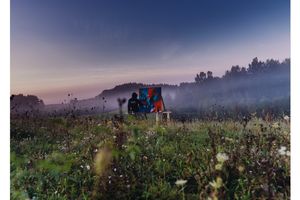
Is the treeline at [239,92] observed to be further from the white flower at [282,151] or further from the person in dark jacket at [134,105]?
the white flower at [282,151]

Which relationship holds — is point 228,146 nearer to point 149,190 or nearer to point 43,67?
point 149,190

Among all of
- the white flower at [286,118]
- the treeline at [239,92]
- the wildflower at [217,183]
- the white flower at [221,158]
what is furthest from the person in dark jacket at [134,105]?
the white flower at [286,118]

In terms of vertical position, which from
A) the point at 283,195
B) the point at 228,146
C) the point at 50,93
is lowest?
the point at 283,195

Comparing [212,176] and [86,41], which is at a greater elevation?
[86,41]

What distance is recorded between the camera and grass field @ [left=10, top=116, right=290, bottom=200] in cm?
531

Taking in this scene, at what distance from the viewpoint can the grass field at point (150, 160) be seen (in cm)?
531

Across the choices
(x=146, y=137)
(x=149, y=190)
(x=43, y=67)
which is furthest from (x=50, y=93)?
(x=149, y=190)

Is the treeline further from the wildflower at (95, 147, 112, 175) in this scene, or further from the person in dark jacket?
the wildflower at (95, 147, 112, 175)

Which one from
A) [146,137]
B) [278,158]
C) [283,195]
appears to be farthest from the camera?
[146,137]

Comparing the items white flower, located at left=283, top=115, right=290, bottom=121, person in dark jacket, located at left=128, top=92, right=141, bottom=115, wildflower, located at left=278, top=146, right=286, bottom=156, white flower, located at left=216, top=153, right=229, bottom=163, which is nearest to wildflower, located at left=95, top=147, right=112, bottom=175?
person in dark jacket, located at left=128, top=92, right=141, bottom=115

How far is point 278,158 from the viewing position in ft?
18.3

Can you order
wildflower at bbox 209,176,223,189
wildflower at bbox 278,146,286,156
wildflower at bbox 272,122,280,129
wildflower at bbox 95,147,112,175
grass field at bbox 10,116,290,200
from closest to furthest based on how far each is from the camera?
wildflower at bbox 209,176,223,189 → grass field at bbox 10,116,290,200 → wildflower at bbox 278,146,286,156 → wildflower at bbox 95,147,112,175 → wildflower at bbox 272,122,280,129

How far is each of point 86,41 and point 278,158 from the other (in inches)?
96.8

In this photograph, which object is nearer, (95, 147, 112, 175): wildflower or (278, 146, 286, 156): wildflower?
(278, 146, 286, 156): wildflower
